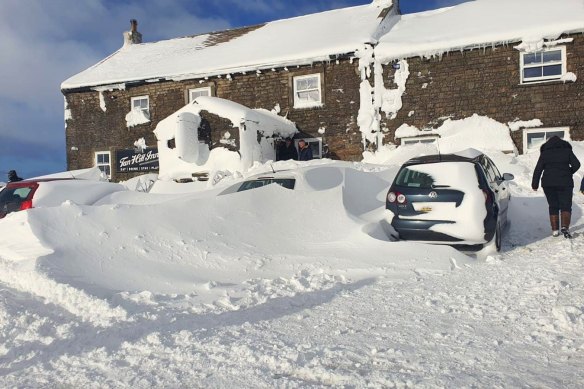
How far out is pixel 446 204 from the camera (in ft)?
21.7

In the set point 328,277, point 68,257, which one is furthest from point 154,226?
point 328,277

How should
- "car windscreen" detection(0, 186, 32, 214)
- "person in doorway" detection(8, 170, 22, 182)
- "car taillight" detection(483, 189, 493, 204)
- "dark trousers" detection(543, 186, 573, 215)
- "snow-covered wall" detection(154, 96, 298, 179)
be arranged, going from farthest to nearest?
1. "snow-covered wall" detection(154, 96, 298, 179)
2. "person in doorway" detection(8, 170, 22, 182)
3. "car windscreen" detection(0, 186, 32, 214)
4. "dark trousers" detection(543, 186, 573, 215)
5. "car taillight" detection(483, 189, 493, 204)

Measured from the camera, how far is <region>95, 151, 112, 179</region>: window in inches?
788

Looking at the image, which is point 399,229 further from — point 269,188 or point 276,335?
point 276,335

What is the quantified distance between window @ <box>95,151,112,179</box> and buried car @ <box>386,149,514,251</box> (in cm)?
1597

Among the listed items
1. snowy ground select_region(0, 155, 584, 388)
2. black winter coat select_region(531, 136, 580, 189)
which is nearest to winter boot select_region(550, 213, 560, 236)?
snowy ground select_region(0, 155, 584, 388)

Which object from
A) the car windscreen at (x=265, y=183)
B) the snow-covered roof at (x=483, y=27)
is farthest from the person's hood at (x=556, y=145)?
the snow-covered roof at (x=483, y=27)

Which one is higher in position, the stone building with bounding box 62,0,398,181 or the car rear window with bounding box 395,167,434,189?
the stone building with bounding box 62,0,398,181

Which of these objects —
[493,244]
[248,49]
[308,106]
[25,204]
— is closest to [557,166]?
[493,244]

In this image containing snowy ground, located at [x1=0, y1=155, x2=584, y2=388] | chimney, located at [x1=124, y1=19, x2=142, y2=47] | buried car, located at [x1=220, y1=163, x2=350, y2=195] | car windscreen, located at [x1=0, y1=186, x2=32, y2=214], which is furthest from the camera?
chimney, located at [x1=124, y1=19, x2=142, y2=47]

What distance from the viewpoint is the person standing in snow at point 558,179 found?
290 inches

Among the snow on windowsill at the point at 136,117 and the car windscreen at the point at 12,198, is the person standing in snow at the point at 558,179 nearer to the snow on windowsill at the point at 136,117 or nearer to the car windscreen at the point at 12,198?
the car windscreen at the point at 12,198

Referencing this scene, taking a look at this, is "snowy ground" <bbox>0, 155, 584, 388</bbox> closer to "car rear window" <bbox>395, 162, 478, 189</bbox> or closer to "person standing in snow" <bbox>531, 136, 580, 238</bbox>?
"person standing in snow" <bbox>531, 136, 580, 238</bbox>

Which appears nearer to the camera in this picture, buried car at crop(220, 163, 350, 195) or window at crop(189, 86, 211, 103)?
buried car at crop(220, 163, 350, 195)
